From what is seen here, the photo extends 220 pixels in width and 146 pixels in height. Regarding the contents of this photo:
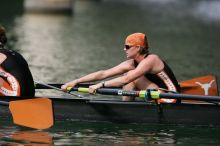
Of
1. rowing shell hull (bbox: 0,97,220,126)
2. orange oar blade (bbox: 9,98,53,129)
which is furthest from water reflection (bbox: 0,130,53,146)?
rowing shell hull (bbox: 0,97,220,126)

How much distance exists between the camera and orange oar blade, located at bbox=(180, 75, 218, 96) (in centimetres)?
2026

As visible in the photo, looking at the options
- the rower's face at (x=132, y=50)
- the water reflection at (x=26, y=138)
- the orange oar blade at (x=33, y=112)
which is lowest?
the water reflection at (x=26, y=138)

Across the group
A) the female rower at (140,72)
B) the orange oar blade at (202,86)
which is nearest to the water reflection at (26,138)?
the female rower at (140,72)

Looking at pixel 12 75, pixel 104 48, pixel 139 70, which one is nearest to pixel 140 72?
pixel 139 70

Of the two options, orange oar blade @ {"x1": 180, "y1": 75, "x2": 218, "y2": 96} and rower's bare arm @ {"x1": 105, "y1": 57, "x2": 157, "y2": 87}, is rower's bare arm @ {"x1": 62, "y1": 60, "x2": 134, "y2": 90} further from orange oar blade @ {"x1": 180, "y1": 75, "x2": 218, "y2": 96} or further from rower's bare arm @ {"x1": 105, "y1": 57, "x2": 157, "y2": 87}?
orange oar blade @ {"x1": 180, "y1": 75, "x2": 218, "y2": 96}

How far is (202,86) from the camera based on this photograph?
67.0 ft

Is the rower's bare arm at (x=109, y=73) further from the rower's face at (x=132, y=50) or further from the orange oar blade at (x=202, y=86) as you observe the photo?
the orange oar blade at (x=202, y=86)

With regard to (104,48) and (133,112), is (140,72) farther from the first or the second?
(104,48)

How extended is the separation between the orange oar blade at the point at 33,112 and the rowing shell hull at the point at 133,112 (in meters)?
0.56

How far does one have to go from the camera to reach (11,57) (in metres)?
18.3

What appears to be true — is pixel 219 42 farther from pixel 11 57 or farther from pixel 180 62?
pixel 11 57

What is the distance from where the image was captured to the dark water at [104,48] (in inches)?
696

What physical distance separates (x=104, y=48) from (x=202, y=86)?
66.8 feet

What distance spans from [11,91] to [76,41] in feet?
86.3
